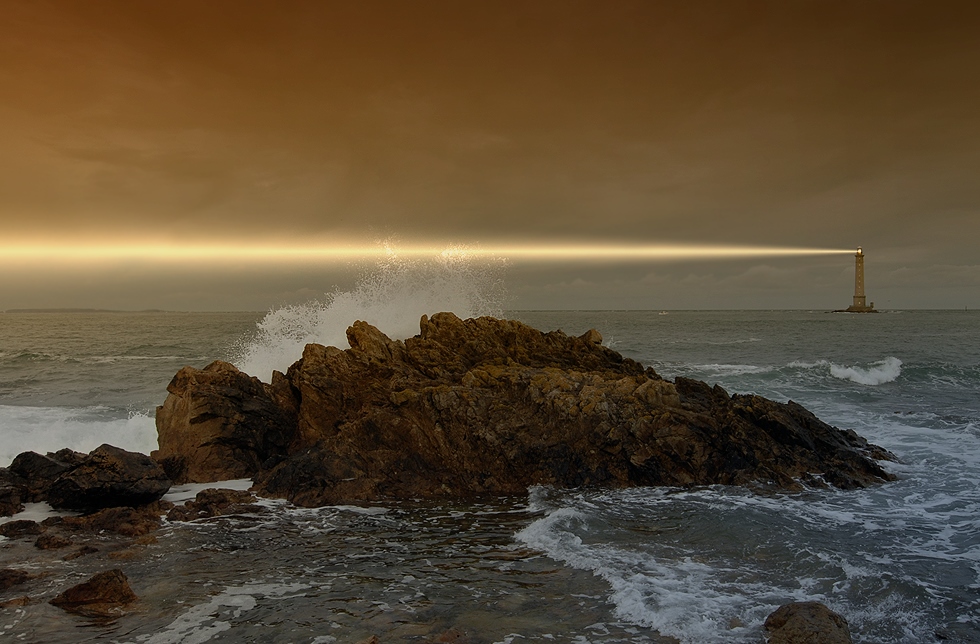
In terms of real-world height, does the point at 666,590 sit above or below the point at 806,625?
below

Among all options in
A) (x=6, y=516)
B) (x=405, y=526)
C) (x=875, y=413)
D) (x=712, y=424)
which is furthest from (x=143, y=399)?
(x=875, y=413)

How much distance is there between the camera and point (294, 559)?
840 cm

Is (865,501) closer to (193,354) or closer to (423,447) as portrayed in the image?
(423,447)

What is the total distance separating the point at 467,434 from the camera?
1270 centimetres

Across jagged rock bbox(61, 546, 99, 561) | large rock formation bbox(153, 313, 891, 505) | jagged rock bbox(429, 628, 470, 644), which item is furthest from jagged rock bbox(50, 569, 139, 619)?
large rock formation bbox(153, 313, 891, 505)

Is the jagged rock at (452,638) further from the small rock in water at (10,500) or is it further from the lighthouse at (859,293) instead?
the lighthouse at (859,293)

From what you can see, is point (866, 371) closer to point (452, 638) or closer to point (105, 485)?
point (452, 638)

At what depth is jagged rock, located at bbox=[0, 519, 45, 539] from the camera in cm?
922

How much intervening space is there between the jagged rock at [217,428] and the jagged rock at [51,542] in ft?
11.7

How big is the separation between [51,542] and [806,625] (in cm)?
940

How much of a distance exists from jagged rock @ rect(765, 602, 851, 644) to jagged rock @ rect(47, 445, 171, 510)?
946cm

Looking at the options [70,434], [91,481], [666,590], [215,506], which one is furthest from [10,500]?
[666,590]

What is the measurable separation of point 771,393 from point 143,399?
80.5 feet

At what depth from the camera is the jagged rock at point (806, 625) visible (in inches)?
229
